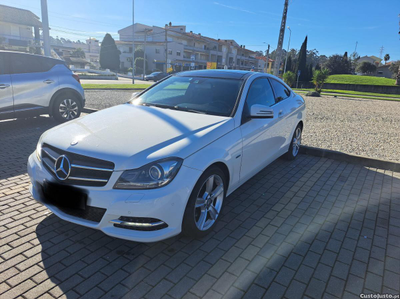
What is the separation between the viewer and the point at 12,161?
4.80 m

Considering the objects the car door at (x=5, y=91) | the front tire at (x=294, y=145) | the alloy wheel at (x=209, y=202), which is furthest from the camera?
the car door at (x=5, y=91)

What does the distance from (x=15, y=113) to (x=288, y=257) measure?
254 inches

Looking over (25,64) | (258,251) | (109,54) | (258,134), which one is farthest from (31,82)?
(109,54)

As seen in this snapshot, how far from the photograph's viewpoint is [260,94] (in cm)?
406

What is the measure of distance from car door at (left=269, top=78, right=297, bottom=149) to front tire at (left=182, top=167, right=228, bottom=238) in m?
1.92

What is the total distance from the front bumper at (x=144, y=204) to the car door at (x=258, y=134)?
1.11 metres

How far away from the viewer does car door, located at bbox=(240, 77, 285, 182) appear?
11.2 ft

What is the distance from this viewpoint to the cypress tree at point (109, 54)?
197 ft

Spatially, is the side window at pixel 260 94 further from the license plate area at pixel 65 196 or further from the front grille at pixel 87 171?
the license plate area at pixel 65 196

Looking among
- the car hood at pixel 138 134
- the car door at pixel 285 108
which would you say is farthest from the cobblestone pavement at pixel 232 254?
the car door at pixel 285 108

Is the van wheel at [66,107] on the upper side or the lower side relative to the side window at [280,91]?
lower

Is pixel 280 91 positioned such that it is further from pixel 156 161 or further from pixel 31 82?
pixel 31 82

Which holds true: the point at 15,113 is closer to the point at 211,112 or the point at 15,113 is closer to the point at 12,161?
the point at 12,161

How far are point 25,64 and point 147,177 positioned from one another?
6014 millimetres
